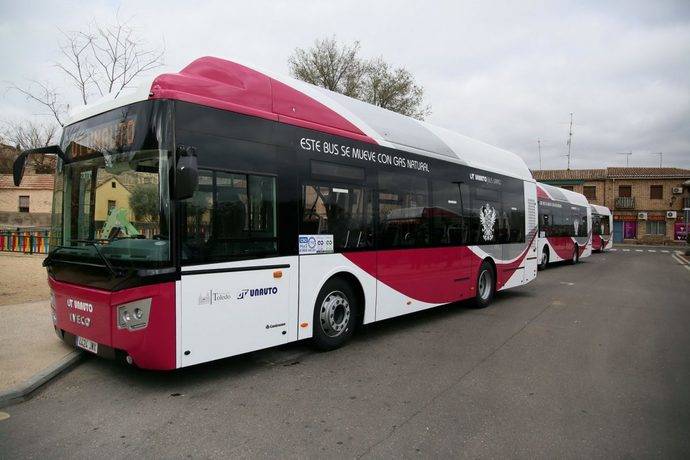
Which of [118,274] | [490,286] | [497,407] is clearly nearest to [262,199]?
[118,274]

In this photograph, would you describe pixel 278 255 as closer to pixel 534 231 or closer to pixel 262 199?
pixel 262 199

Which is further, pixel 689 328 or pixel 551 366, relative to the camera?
pixel 689 328

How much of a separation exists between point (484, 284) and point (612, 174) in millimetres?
54088

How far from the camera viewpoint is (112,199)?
15.7ft

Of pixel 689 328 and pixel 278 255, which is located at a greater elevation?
pixel 278 255

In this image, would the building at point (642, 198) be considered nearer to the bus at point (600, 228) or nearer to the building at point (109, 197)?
the bus at point (600, 228)

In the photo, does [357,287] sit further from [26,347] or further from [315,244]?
[26,347]

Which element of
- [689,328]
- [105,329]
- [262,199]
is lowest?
[689,328]

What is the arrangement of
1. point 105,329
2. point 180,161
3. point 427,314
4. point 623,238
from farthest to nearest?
point 623,238, point 427,314, point 105,329, point 180,161

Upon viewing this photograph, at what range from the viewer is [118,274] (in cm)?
437

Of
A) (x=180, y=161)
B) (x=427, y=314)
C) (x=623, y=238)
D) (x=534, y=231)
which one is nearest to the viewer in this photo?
(x=180, y=161)

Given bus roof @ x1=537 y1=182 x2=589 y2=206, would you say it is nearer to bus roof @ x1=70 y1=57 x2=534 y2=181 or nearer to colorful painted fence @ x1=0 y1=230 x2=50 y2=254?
bus roof @ x1=70 y1=57 x2=534 y2=181

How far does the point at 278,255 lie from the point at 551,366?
137 inches

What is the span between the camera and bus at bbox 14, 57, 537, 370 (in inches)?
173
